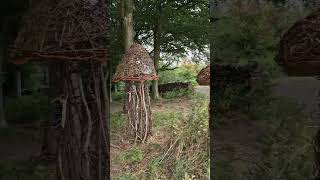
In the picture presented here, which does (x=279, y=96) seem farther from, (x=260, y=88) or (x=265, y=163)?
(x=265, y=163)

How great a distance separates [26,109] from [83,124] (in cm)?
22

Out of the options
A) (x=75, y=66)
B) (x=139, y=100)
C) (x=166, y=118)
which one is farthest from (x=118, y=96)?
(x=75, y=66)

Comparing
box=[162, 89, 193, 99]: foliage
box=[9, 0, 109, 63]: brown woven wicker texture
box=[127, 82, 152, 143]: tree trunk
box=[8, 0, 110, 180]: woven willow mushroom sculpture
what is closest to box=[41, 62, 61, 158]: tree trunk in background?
box=[8, 0, 110, 180]: woven willow mushroom sculpture

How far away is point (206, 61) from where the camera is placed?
11.1ft

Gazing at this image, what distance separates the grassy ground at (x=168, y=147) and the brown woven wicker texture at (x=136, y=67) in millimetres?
505

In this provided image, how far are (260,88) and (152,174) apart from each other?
5.25 ft

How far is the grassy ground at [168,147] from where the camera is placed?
3135 millimetres

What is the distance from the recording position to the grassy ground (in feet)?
10.3

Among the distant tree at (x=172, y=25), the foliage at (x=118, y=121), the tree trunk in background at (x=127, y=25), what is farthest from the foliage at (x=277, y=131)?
the foliage at (x=118, y=121)

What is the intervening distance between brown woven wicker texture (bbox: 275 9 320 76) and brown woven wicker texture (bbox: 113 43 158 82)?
2028 millimetres

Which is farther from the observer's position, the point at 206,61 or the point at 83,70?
the point at 206,61

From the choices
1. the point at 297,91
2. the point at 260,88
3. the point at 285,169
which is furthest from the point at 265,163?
the point at 297,91

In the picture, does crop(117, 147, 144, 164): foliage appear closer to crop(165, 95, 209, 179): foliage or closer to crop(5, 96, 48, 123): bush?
crop(165, 95, 209, 179): foliage

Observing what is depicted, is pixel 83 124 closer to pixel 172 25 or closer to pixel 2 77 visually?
pixel 2 77
